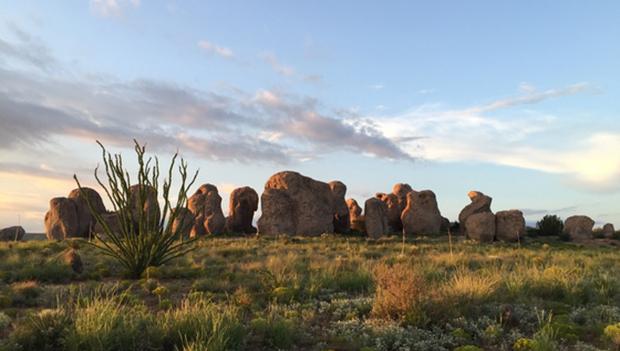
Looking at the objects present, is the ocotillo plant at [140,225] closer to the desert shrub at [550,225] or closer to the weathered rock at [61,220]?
the weathered rock at [61,220]

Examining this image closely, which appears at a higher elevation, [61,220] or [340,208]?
[340,208]

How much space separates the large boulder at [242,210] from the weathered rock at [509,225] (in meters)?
18.1

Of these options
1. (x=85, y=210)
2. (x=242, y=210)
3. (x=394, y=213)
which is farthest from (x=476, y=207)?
(x=85, y=210)

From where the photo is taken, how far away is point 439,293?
925 cm

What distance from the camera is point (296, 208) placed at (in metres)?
37.8

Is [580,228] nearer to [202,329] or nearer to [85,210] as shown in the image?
[85,210]

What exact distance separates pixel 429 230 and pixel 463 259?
20.8 meters

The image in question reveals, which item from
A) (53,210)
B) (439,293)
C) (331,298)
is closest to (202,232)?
(53,210)

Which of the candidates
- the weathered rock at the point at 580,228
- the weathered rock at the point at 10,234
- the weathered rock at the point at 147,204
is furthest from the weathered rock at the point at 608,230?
the weathered rock at the point at 10,234

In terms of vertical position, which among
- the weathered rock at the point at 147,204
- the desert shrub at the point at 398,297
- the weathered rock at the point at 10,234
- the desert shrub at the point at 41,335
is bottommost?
the desert shrub at the point at 41,335

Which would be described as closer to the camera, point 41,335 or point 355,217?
point 41,335

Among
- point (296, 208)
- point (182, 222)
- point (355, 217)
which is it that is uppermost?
point (296, 208)

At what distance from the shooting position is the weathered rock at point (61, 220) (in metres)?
35.6

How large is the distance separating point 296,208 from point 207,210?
6.67 metres
